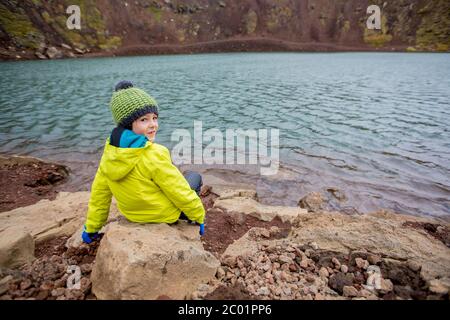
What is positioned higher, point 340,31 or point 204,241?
point 340,31

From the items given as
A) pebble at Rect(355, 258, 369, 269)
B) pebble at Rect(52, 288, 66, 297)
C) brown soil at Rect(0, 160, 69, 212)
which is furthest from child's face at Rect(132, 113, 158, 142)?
brown soil at Rect(0, 160, 69, 212)

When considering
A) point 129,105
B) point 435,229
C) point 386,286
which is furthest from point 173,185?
point 435,229

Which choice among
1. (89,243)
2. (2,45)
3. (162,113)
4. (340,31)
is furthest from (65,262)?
(340,31)

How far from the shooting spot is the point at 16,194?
8.30m

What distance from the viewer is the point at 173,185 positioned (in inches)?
148

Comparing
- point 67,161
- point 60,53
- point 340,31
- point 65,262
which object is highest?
point 340,31

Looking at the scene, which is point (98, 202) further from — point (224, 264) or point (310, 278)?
point (310, 278)

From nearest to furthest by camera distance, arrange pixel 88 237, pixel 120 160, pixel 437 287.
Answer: pixel 437 287, pixel 120 160, pixel 88 237

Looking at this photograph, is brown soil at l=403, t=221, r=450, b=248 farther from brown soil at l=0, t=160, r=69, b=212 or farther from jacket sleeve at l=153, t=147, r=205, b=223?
brown soil at l=0, t=160, r=69, b=212

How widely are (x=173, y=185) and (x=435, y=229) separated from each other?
5.90 m

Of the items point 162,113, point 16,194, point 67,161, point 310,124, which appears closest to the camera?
point 16,194
